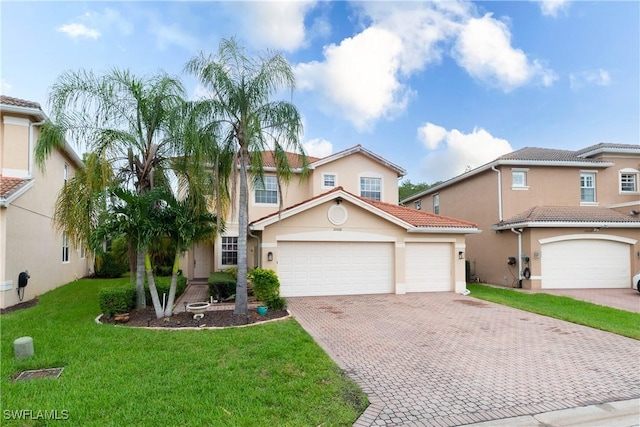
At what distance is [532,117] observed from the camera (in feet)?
64.9

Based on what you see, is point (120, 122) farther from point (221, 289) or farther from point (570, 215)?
point (570, 215)

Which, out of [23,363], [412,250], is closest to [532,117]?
[412,250]

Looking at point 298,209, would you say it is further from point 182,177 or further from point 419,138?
point 419,138

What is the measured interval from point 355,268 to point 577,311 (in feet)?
26.0

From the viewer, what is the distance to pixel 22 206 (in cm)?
1196

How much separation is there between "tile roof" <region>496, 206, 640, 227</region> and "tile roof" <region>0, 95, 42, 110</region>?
21676 millimetres

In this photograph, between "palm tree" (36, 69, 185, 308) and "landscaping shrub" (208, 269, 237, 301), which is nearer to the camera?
"palm tree" (36, 69, 185, 308)

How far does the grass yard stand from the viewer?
4.12m

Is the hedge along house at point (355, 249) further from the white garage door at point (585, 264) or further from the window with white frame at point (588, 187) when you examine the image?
the window with white frame at point (588, 187)

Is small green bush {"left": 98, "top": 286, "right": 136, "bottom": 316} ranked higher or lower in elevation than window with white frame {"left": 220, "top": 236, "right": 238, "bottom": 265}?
lower

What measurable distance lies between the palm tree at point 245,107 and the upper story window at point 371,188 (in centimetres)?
957

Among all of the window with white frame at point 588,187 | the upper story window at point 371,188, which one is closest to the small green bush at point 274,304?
the upper story window at point 371,188

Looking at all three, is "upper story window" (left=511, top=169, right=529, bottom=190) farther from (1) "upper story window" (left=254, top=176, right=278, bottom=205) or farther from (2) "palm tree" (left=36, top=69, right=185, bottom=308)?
(2) "palm tree" (left=36, top=69, right=185, bottom=308)

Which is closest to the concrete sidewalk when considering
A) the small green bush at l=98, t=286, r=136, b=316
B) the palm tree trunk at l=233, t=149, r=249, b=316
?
the palm tree trunk at l=233, t=149, r=249, b=316
